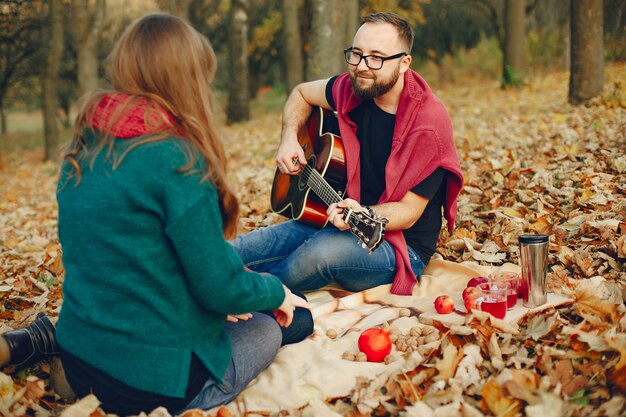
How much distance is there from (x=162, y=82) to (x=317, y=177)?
6.25ft

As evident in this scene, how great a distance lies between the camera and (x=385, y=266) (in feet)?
12.4

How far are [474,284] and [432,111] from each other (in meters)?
1.05

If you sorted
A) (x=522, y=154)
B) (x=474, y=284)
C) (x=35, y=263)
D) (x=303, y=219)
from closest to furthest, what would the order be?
(x=474, y=284), (x=303, y=219), (x=35, y=263), (x=522, y=154)

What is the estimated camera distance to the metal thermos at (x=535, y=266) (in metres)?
3.23

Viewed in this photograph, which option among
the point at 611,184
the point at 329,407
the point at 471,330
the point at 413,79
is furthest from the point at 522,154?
the point at 329,407

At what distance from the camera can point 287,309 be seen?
2676 mm

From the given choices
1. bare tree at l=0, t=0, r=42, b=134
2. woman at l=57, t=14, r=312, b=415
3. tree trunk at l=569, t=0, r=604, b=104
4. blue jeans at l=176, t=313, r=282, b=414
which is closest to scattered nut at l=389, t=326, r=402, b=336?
blue jeans at l=176, t=313, r=282, b=414

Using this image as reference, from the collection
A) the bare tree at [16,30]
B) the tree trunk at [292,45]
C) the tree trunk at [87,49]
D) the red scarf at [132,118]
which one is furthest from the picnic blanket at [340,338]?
the bare tree at [16,30]

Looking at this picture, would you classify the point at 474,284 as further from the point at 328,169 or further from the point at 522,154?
the point at 522,154

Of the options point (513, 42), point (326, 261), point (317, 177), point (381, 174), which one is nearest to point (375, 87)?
point (381, 174)

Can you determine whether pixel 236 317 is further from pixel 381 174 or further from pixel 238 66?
pixel 238 66

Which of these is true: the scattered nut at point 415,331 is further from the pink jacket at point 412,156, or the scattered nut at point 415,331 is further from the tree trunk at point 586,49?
the tree trunk at point 586,49

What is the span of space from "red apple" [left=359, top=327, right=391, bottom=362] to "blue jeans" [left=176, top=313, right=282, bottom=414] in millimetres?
439

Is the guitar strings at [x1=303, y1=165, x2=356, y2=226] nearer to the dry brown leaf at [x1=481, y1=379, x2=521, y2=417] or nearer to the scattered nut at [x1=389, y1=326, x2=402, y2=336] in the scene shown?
the scattered nut at [x1=389, y1=326, x2=402, y2=336]
